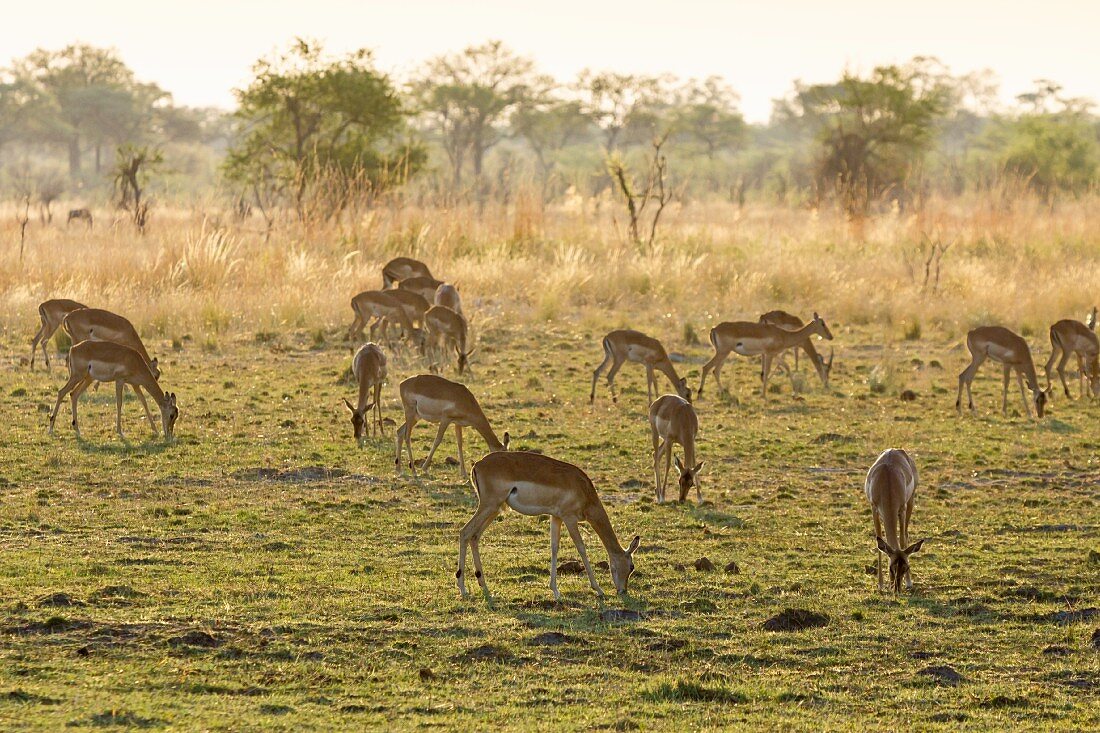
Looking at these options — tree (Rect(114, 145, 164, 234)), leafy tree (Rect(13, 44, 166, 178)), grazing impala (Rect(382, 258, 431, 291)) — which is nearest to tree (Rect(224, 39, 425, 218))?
tree (Rect(114, 145, 164, 234))

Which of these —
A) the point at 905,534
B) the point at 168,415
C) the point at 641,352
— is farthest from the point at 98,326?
the point at 905,534

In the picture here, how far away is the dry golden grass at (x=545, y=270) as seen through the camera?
18531 millimetres

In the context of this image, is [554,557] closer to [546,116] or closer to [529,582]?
[529,582]

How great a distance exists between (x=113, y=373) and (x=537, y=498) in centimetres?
548

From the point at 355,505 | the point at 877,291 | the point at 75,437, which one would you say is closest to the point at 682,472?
the point at 355,505

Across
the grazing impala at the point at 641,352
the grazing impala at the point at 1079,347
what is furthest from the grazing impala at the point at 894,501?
the grazing impala at the point at 1079,347

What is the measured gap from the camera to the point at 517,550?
8117 millimetres

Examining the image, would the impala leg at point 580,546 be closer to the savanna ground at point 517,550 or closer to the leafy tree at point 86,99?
the savanna ground at point 517,550

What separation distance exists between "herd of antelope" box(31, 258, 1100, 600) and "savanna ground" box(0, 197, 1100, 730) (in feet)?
0.82

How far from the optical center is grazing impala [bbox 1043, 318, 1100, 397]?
47.0 ft

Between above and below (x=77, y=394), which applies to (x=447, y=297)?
above

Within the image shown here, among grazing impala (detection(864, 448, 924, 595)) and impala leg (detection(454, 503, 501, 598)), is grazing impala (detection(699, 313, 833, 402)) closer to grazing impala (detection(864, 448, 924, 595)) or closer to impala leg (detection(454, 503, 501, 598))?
grazing impala (detection(864, 448, 924, 595))

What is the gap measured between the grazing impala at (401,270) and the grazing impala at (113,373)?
7533 mm

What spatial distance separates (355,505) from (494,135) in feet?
→ 153
